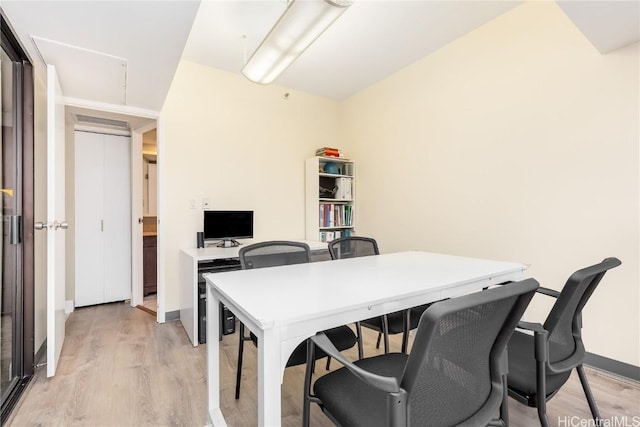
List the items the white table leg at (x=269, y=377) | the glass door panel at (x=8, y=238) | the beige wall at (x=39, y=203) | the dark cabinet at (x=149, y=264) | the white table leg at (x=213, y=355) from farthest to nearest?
1. the dark cabinet at (x=149, y=264)
2. the beige wall at (x=39, y=203)
3. the glass door panel at (x=8, y=238)
4. the white table leg at (x=213, y=355)
5. the white table leg at (x=269, y=377)

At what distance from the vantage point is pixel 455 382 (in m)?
0.91

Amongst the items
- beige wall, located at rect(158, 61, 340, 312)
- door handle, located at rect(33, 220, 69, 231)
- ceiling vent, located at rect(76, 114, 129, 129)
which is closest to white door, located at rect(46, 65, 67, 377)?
door handle, located at rect(33, 220, 69, 231)

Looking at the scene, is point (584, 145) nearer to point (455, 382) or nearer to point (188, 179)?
point (455, 382)

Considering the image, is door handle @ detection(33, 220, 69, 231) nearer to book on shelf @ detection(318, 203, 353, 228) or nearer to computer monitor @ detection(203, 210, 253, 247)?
computer monitor @ detection(203, 210, 253, 247)

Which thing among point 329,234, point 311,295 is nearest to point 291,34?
point 311,295

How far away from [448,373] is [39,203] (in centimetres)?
275

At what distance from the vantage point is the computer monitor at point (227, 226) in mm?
3131

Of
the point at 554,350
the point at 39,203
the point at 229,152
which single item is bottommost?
the point at 554,350

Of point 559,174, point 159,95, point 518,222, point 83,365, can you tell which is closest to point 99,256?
point 83,365

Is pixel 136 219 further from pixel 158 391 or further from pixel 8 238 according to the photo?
pixel 158 391

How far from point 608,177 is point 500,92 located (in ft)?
3.25

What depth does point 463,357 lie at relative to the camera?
0.90 metres

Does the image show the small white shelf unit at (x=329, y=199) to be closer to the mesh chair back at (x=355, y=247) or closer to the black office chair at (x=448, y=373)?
the mesh chair back at (x=355, y=247)

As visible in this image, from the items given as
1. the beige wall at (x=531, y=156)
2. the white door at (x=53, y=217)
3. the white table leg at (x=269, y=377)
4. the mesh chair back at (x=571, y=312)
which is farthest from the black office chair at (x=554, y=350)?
the white door at (x=53, y=217)
